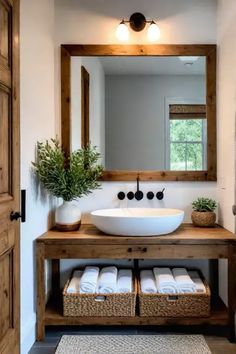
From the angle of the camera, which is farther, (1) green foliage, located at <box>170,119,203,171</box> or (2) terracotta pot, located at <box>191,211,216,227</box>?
(1) green foliage, located at <box>170,119,203,171</box>

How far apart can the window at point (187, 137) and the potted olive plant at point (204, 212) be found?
1.00 ft

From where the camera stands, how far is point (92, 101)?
3002 millimetres

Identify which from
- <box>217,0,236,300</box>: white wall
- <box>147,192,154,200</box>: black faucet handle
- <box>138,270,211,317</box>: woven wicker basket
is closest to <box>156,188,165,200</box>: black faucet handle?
<box>147,192,154,200</box>: black faucet handle

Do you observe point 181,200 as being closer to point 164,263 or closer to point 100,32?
point 164,263

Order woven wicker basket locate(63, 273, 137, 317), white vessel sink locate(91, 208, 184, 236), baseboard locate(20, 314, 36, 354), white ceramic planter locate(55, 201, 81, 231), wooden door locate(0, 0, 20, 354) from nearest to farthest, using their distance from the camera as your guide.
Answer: wooden door locate(0, 0, 20, 354)
baseboard locate(20, 314, 36, 354)
white vessel sink locate(91, 208, 184, 236)
woven wicker basket locate(63, 273, 137, 317)
white ceramic planter locate(55, 201, 81, 231)

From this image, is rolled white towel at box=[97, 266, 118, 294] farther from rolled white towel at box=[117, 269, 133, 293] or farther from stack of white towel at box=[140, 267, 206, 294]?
stack of white towel at box=[140, 267, 206, 294]

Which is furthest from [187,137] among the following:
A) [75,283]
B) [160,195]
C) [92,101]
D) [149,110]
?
[75,283]

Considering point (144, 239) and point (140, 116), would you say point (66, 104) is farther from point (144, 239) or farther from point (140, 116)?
point (144, 239)

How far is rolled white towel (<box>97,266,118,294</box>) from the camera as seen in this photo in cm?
244

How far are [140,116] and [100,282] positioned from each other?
1.38 metres

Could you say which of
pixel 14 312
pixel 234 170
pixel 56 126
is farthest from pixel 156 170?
pixel 14 312

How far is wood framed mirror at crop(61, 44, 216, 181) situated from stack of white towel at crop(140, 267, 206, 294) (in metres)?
0.76

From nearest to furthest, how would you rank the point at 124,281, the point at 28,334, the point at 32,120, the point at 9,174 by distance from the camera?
the point at 9,174, the point at 28,334, the point at 32,120, the point at 124,281

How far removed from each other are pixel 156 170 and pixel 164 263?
30.5 inches
